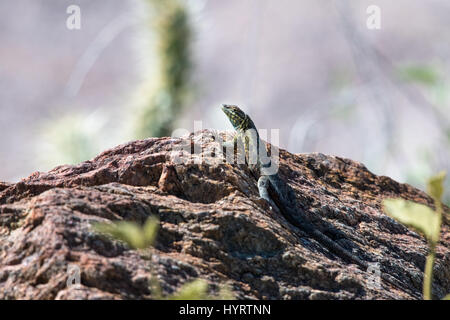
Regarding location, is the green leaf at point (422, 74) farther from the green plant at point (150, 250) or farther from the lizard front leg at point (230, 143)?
the green plant at point (150, 250)

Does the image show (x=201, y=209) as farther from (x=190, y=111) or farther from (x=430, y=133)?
(x=430, y=133)

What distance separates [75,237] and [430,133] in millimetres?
14472

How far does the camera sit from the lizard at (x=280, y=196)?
3436mm

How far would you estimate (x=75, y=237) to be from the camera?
2.58 m

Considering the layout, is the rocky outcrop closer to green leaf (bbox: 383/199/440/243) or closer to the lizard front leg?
the lizard front leg

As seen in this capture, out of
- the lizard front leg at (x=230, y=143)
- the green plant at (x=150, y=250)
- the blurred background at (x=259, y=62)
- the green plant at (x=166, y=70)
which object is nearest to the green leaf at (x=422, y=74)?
the lizard front leg at (x=230, y=143)

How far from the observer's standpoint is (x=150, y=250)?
2715 mm

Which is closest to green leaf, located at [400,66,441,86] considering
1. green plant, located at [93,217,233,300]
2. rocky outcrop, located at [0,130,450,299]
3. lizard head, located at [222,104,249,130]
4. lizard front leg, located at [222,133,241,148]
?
lizard head, located at [222,104,249,130]

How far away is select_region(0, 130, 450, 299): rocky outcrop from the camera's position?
8.20 ft

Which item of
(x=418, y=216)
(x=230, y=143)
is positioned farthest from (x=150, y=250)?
(x=230, y=143)

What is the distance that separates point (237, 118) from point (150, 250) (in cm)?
295

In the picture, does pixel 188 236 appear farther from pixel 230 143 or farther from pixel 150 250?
pixel 230 143

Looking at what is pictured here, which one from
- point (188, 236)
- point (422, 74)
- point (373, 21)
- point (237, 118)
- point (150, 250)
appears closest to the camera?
point (150, 250)

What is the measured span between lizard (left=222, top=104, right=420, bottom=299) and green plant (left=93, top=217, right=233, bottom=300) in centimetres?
108
